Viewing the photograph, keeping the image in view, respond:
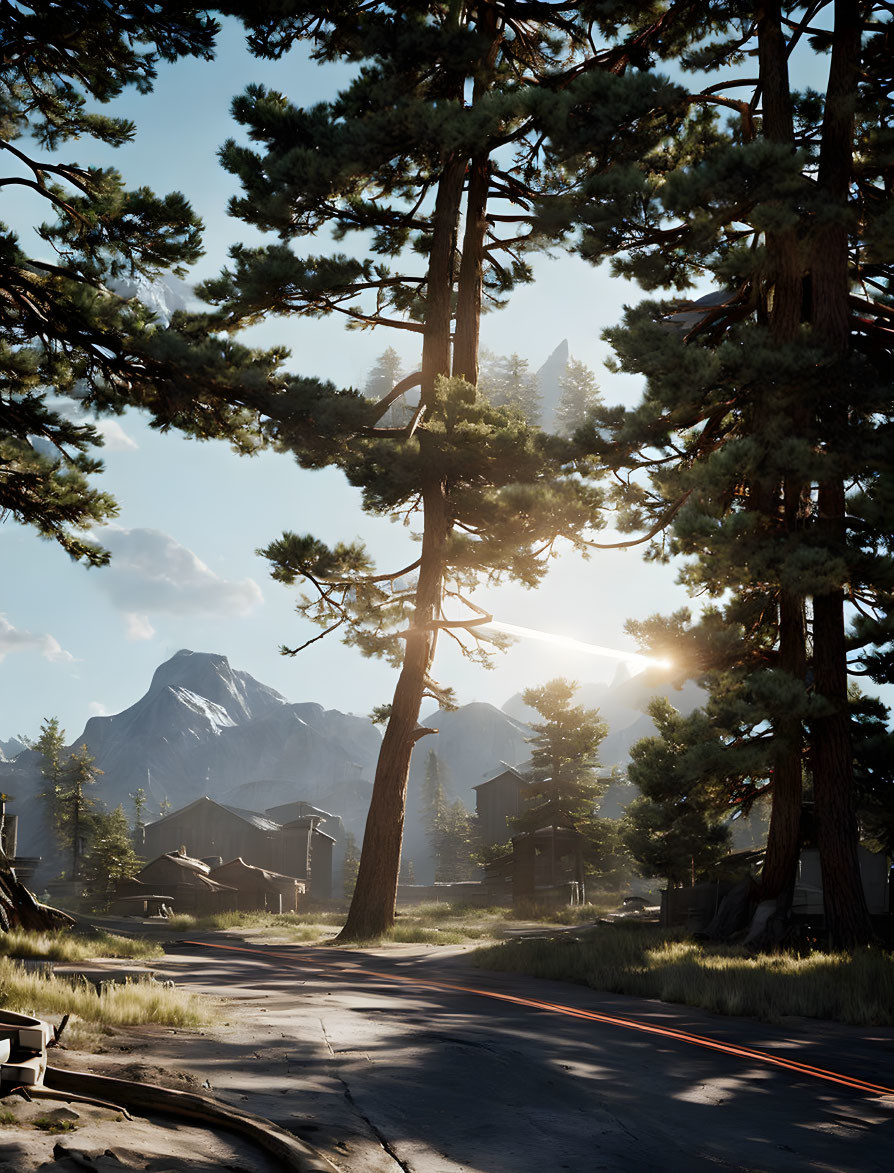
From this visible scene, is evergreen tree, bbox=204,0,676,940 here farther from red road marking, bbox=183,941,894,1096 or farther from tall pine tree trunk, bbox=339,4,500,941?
red road marking, bbox=183,941,894,1096

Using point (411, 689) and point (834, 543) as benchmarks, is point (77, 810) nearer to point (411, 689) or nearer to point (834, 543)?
point (411, 689)

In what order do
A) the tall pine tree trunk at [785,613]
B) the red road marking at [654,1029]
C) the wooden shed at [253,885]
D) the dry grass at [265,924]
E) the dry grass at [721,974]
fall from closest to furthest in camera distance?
1. the red road marking at [654,1029]
2. the dry grass at [721,974]
3. the tall pine tree trunk at [785,613]
4. the dry grass at [265,924]
5. the wooden shed at [253,885]

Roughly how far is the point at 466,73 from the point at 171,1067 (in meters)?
21.7

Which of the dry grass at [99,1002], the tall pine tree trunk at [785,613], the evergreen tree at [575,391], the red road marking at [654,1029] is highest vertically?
the evergreen tree at [575,391]

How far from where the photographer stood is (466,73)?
2136 cm

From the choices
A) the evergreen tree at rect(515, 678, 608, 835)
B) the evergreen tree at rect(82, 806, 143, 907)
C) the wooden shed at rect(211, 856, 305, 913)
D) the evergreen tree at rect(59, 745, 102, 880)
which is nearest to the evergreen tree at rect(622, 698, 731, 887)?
the evergreen tree at rect(515, 678, 608, 835)

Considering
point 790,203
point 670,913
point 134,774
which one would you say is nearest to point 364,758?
point 134,774

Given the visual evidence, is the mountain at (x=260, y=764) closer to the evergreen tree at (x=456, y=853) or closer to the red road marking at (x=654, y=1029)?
the evergreen tree at (x=456, y=853)

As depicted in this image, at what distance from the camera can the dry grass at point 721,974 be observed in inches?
395

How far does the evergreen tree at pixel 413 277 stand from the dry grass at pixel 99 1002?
11159 mm

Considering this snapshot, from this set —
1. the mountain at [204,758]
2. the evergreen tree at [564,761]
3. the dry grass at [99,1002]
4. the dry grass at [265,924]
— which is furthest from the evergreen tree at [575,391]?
the mountain at [204,758]

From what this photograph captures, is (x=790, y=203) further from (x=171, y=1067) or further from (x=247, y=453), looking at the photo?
(x=171, y=1067)

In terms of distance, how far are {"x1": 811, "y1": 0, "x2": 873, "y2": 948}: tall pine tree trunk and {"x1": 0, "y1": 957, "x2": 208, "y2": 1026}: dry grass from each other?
37.2 feet

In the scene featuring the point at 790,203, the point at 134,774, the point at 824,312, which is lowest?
the point at 134,774
